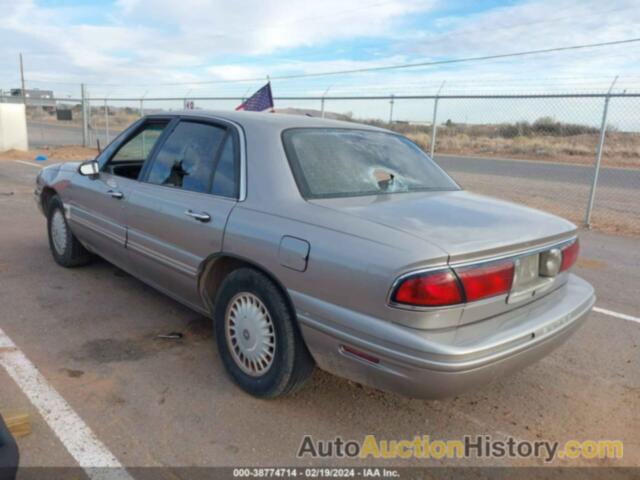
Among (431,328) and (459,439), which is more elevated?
(431,328)

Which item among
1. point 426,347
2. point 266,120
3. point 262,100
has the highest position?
point 262,100

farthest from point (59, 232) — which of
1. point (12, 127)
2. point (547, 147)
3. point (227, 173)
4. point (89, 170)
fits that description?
point (547, 147)

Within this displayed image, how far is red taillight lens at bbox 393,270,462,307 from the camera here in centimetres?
223

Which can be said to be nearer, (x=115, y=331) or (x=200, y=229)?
(x=200, y=229)

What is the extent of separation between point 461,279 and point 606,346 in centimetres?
232

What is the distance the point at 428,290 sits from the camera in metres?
2.23

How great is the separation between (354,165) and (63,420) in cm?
219

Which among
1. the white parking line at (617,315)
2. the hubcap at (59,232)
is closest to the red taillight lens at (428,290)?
the white parking line at (617,315)

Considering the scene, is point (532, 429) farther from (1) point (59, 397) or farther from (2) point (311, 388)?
(1) point (59, 397)

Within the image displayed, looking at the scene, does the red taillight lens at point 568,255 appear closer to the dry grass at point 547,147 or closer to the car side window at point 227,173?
the car side window at point 227,173

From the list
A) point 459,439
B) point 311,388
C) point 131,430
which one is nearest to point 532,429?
point 459,439

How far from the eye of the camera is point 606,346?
3.92 meters

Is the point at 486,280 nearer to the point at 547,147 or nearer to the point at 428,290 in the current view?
the point at 428,290

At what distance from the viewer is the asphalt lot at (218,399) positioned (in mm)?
2633
